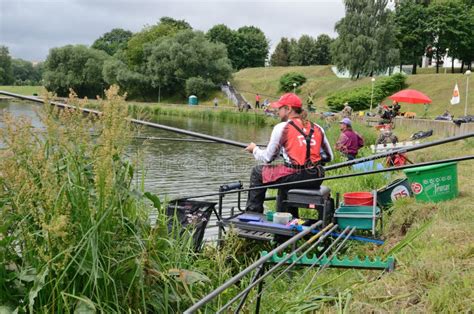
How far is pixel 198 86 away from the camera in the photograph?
186 feet

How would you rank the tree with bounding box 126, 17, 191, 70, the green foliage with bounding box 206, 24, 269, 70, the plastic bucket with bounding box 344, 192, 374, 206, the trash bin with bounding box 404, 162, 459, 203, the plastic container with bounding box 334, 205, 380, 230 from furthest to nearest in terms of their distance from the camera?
the green foliage with bounding box 206, 24, 269, 70, the tree with bounding box 126, 17, 191, 70, the plastic bucket with bounding box 344, 192, 374, 206, the trash bin with bounding box 404, 162, 459, 203, the plastic container with bounding box 334, 205, 380, 230

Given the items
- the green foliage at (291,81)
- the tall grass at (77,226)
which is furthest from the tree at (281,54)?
the tall grass at (77,226)

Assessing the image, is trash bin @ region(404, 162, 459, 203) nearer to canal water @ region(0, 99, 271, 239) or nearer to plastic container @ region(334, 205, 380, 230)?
plastic container @ region(334, 205, 380, 230)

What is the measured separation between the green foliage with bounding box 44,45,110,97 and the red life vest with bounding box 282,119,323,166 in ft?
192

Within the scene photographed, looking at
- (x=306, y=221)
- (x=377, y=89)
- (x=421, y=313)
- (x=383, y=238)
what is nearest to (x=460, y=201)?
(x=383, y=238)

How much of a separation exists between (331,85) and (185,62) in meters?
16.8

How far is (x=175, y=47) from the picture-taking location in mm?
58156

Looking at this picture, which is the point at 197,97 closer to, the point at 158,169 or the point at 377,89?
the point at 377,89

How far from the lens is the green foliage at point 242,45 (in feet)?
292

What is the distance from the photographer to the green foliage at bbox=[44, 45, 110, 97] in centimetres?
6075

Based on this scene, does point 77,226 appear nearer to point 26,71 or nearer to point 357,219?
point 357,219

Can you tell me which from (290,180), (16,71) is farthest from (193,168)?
(16,71)

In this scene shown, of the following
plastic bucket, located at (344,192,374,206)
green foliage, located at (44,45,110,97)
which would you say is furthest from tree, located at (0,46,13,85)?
plastic bucket, located at (344,192,374,206)

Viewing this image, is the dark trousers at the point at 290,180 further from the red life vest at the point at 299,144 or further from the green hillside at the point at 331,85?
the green hillside at the point at 331,85
